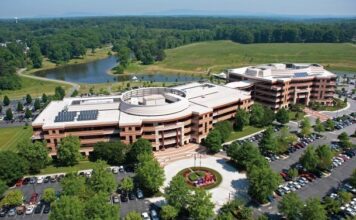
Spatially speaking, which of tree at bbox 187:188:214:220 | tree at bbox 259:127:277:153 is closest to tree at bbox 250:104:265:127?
tree at bbox 259:127:277:153

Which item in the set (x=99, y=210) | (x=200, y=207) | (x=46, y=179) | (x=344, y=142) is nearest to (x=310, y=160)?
(x=344, y=142)

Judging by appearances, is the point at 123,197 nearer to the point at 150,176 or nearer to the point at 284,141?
the point at 150,176

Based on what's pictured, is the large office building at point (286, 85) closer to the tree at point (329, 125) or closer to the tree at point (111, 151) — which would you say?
the tree at point (329, 125)

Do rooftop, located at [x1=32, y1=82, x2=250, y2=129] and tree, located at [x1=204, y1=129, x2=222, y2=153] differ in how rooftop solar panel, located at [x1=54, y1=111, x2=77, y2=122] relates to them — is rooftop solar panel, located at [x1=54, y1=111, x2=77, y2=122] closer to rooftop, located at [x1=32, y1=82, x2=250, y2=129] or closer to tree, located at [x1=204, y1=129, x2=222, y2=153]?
rooftop, located at [x1=32, y1=82, x2=250, y2=129]

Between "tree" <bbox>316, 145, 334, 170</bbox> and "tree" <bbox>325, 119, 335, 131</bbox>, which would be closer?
"tree" <bbox>316, 145, 334, 170</bbox>

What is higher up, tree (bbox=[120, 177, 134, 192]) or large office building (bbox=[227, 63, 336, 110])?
large office building (bbox=[227, 63, 336, 110])
